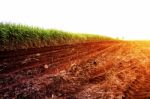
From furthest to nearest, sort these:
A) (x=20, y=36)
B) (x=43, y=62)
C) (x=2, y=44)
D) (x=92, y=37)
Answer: (x=92, y=37)
(x=20, y=36)
(x=2, y=44)
(x=43, y=62)

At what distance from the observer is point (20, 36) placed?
12250 mm

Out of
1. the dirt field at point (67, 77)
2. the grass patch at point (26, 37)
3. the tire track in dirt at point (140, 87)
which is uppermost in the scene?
the grass patch at point (26, 37)

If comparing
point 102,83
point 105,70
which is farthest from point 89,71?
point 102,83

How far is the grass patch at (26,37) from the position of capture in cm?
1129

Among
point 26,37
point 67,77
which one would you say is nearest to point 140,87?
point 67,77

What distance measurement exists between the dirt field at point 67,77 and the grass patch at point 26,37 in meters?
0.94

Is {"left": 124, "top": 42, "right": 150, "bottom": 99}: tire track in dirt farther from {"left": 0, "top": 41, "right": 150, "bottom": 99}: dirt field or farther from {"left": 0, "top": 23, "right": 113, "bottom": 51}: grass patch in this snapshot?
{"left": 0, "top": 23, "right": 113, "bottom": 51}: grass patch

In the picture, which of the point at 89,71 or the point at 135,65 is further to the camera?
the point at 135,65

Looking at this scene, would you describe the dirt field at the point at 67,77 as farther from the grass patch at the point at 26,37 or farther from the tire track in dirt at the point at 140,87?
the grass patch at the point at 26,37

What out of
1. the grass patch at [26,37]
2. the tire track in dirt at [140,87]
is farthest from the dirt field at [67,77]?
the grass patch at [26,37]

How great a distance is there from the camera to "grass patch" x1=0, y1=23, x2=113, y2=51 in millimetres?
11289

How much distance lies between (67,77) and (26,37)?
537 cm

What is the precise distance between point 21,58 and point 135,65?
3.80 metres

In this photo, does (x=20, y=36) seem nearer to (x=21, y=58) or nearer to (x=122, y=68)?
(x=21, y=58)
